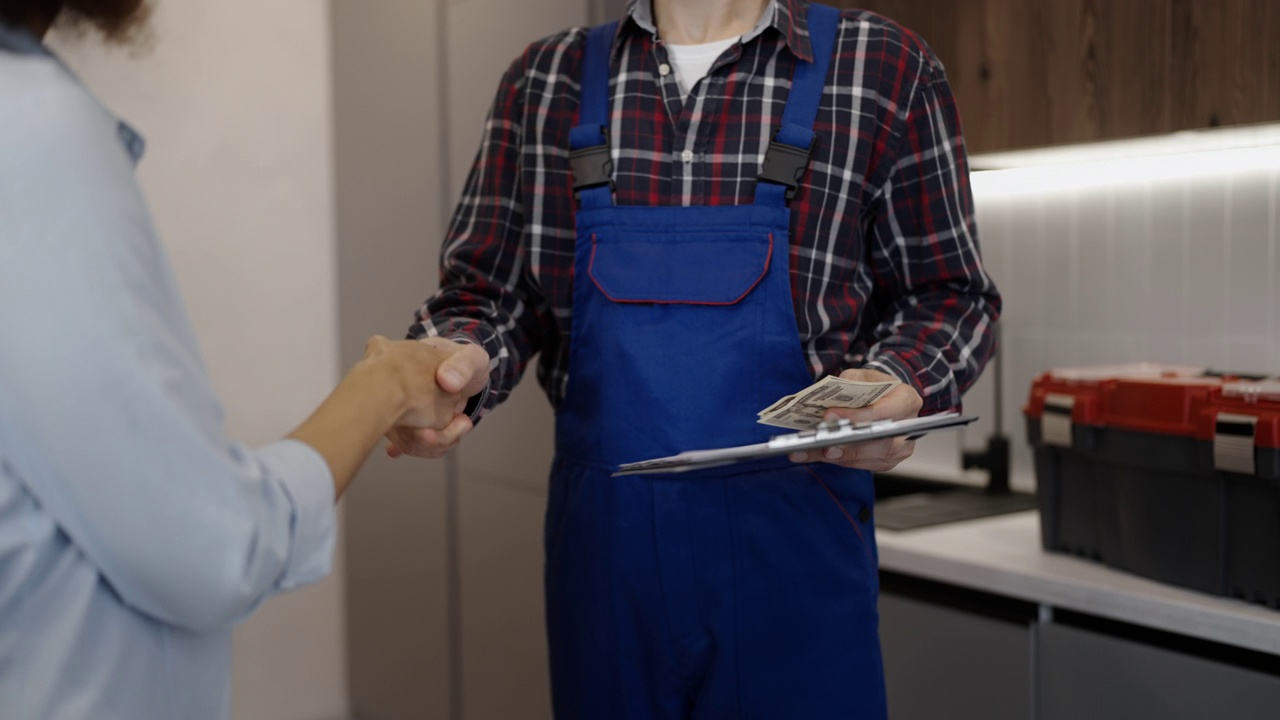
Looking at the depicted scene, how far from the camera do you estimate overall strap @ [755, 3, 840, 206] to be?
1289 millimetres

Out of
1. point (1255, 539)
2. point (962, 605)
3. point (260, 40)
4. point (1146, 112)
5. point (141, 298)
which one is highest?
point (260, 40)

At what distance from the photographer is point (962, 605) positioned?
6.24 ft

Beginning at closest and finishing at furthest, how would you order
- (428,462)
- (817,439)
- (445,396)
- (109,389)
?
(109,389) < (817,439) < (445,396) < (428,462)

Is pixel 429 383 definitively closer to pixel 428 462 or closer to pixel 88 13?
pixel 88 13

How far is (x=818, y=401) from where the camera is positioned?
109cm

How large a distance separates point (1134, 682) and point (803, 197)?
899mm

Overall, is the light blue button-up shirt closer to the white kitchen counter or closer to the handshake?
the handshake

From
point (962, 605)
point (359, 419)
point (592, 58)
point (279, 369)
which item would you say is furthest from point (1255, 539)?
point (279, 369)

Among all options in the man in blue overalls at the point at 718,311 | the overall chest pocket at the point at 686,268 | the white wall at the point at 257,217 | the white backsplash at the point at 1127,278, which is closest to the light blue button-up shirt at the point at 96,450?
the man in blue overalls at the point at 718,311

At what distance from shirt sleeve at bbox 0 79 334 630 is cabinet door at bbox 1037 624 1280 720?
132 cm

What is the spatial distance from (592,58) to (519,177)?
176mm

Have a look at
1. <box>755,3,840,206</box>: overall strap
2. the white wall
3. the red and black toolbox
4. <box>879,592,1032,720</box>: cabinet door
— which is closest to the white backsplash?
the red and black toolbox

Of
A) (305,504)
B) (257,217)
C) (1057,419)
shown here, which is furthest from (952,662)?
(257,217)

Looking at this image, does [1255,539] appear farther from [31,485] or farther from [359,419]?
[31,485]
